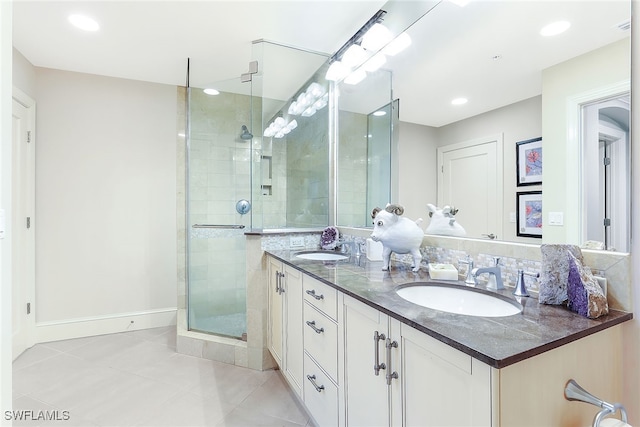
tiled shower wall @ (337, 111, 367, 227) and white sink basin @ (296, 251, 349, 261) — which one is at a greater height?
tiled shower wall @ (337, 111, 367, 227)

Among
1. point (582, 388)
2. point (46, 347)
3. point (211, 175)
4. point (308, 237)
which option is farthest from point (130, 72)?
point (582, 388)

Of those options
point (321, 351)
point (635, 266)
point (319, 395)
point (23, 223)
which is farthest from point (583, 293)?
point (23, 223)

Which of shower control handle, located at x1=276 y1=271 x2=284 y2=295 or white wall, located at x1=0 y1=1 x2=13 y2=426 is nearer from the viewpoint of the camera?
white wall, located at x1=0 y1=1 x2=13 y2=426

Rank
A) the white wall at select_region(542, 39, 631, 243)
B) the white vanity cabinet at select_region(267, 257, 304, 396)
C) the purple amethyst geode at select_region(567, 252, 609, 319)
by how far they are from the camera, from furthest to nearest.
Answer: the white vanity cabinet at select_region(267, 257, 304, 396) → the white wall at select_region(542, 39, 631, 243) → the purple amethyst geode at select_region(567, 252, 609, 319)

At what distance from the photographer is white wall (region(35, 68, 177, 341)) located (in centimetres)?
275

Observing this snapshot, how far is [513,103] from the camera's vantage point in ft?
3.86

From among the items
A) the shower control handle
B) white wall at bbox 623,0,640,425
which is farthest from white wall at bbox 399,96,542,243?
the shower control handle

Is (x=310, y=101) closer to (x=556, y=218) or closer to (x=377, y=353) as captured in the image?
(x=556, y=218)

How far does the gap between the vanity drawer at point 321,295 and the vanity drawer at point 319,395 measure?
11.8 inches

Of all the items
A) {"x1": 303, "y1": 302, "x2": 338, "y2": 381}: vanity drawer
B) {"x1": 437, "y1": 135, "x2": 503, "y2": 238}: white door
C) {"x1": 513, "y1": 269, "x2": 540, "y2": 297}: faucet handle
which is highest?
{"x1": 437, "y1": 135, "x2": 503, "y2": 238}: white door

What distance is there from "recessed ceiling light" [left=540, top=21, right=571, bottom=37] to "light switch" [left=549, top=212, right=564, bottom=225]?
0.63 metres

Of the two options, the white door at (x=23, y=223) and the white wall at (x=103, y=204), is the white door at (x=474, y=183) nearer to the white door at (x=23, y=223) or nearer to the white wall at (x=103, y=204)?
the white wall at (x=103, y=204)

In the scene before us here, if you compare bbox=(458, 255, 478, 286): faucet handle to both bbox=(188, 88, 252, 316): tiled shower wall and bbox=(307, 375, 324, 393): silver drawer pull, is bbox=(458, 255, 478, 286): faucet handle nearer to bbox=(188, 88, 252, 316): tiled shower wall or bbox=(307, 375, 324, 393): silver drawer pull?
bbox=(307, 375, 324, 393): silver drawer pull

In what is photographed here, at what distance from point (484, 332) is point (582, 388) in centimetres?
32
